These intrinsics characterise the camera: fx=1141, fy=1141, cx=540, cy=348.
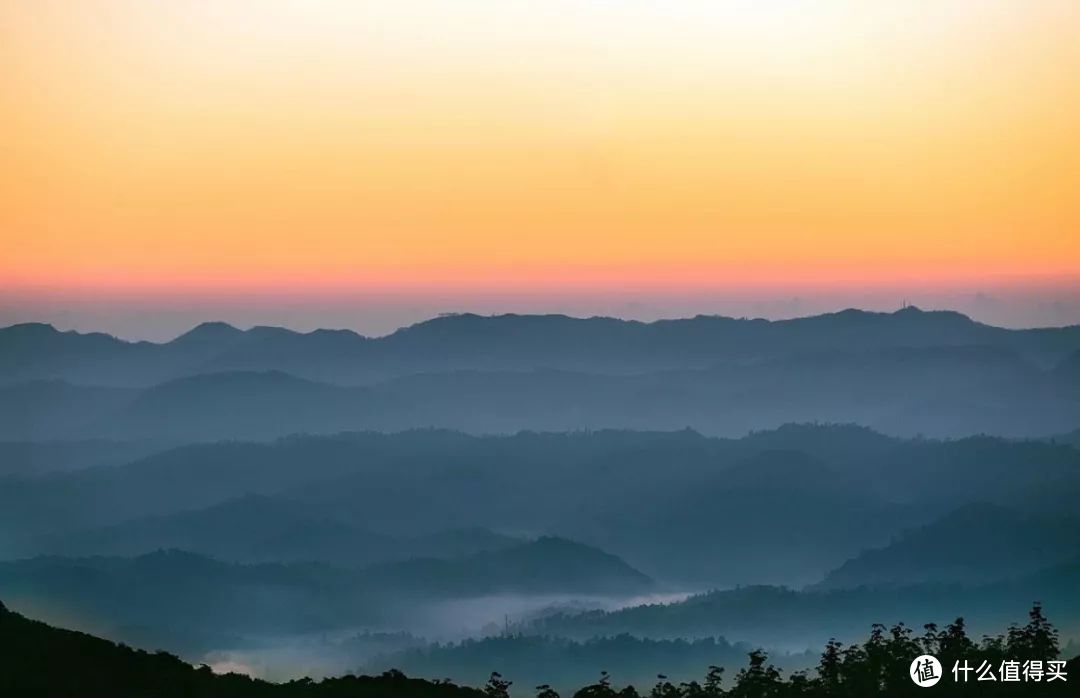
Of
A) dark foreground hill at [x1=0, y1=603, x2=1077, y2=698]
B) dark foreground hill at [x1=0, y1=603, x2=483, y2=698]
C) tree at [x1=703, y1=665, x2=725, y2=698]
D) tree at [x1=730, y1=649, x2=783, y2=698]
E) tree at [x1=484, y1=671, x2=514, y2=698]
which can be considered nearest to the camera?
dark foreground hill at [x1=0, y1=603, x2=483, y2=698]

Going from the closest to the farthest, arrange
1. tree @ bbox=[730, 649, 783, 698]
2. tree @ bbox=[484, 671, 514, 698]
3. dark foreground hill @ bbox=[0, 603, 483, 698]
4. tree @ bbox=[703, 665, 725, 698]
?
dark foreground hill @ bbox=[0, 603, 483, 698]
tree @ bbox=[484, 671, 514, 698]
tree @ bbox=[730, 649, 783, 698]
tree @ bbox=[703, 665, 725, 698]

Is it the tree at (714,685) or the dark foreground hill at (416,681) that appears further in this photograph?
the tree at (714,685)

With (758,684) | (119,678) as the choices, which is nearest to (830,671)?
(758,684)

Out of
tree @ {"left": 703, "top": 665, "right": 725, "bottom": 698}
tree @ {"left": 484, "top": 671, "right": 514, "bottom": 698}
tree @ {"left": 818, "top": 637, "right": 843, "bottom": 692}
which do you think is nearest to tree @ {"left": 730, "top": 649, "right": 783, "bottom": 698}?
tree @ {"left": 703, "top": 665, "right": 725, "bottom": 698}

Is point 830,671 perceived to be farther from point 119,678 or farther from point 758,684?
point 119,678

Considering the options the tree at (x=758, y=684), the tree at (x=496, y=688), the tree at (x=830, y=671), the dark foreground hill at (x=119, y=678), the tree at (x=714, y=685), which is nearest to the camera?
the dark foreground hill at (x=119, y=678)

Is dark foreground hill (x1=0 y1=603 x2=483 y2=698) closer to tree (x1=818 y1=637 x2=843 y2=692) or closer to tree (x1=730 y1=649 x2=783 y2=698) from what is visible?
tree (x1=730 y1=649 x2=783 y2=698)

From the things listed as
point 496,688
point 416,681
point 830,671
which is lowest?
point 496,688

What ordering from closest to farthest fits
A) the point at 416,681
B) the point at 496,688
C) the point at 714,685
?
the point at 496,688 → the point at 416,681 → the point at 714,685

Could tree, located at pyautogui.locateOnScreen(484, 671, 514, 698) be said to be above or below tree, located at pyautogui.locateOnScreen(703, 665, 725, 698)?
below

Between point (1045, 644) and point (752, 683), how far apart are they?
11.5 metres

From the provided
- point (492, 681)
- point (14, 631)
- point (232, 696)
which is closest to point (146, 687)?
point (232, 696)

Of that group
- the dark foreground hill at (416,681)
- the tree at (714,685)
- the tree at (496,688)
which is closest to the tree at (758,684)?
the dark foreground hill at (416,681)

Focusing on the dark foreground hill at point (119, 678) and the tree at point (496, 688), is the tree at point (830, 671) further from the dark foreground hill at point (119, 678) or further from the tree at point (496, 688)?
the dark foreground hill at point (119, 678)
